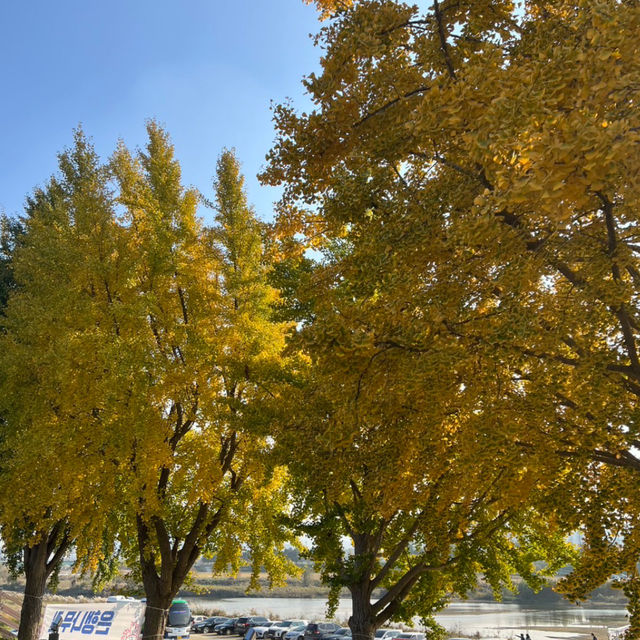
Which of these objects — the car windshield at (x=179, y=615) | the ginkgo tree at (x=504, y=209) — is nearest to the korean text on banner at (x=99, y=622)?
the ginkgo tree at (x=504, y=209)

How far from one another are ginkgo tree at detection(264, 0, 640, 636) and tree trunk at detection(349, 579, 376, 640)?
521cm

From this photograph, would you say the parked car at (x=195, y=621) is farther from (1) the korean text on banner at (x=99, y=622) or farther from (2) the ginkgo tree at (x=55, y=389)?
(1) the korean text on banner at (x=99, y=622)

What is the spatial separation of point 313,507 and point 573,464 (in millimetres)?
6188

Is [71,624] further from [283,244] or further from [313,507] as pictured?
[283,244]

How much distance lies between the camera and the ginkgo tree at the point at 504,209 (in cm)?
299

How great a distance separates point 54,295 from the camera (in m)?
10.5

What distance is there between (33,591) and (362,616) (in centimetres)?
815

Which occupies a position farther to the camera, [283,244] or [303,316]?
[303,316]

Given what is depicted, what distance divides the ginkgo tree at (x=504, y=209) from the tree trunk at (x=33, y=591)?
1156 cm

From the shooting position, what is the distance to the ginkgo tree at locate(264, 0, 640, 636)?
9.80 ft

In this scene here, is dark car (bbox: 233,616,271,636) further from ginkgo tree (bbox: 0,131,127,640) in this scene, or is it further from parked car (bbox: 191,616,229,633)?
ginkgo tree (bbox: 0,131,127,640)

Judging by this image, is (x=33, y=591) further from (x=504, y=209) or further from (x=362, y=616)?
(x=504, y=209)

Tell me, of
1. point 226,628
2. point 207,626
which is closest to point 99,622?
point 226,628

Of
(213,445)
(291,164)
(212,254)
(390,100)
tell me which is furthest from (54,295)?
(390,100)
